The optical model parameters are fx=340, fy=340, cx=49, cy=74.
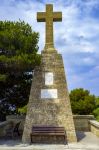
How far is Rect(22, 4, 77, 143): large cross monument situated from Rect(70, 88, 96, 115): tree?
1030cm

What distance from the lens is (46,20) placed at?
56.7ft

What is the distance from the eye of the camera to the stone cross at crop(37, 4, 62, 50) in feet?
56.3

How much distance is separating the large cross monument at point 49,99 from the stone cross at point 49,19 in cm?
46

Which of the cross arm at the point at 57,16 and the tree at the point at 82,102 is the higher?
the cross arm at the point at 57,16

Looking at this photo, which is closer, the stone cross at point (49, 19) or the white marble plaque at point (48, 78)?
the white marble plaque at point (48, 78)

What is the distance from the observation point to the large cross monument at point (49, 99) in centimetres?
1570

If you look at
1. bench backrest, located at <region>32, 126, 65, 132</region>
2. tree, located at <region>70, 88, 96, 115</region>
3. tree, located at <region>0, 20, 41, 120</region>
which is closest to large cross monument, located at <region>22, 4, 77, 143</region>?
bench backrest, located at <region>32, 126, 65, 132</region>

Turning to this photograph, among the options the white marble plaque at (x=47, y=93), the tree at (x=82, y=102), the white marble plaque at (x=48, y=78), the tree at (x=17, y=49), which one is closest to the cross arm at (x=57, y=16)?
the tree at (x=17, y=49)

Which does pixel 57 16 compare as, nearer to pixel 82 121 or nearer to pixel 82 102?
pixel 82 121

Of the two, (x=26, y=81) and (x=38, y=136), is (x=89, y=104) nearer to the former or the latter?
(x=26, y=81)

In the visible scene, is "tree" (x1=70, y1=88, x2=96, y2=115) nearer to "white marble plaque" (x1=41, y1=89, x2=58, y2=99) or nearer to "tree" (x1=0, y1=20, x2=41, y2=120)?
"tree" (x1=0, y1=20, x2=41, y2=120)

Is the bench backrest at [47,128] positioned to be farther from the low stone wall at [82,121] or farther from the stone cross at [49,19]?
the low stone wall at [82,121]

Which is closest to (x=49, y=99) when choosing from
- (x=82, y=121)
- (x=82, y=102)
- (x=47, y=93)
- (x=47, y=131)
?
(x=47, y=93)

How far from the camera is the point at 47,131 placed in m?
15.4
